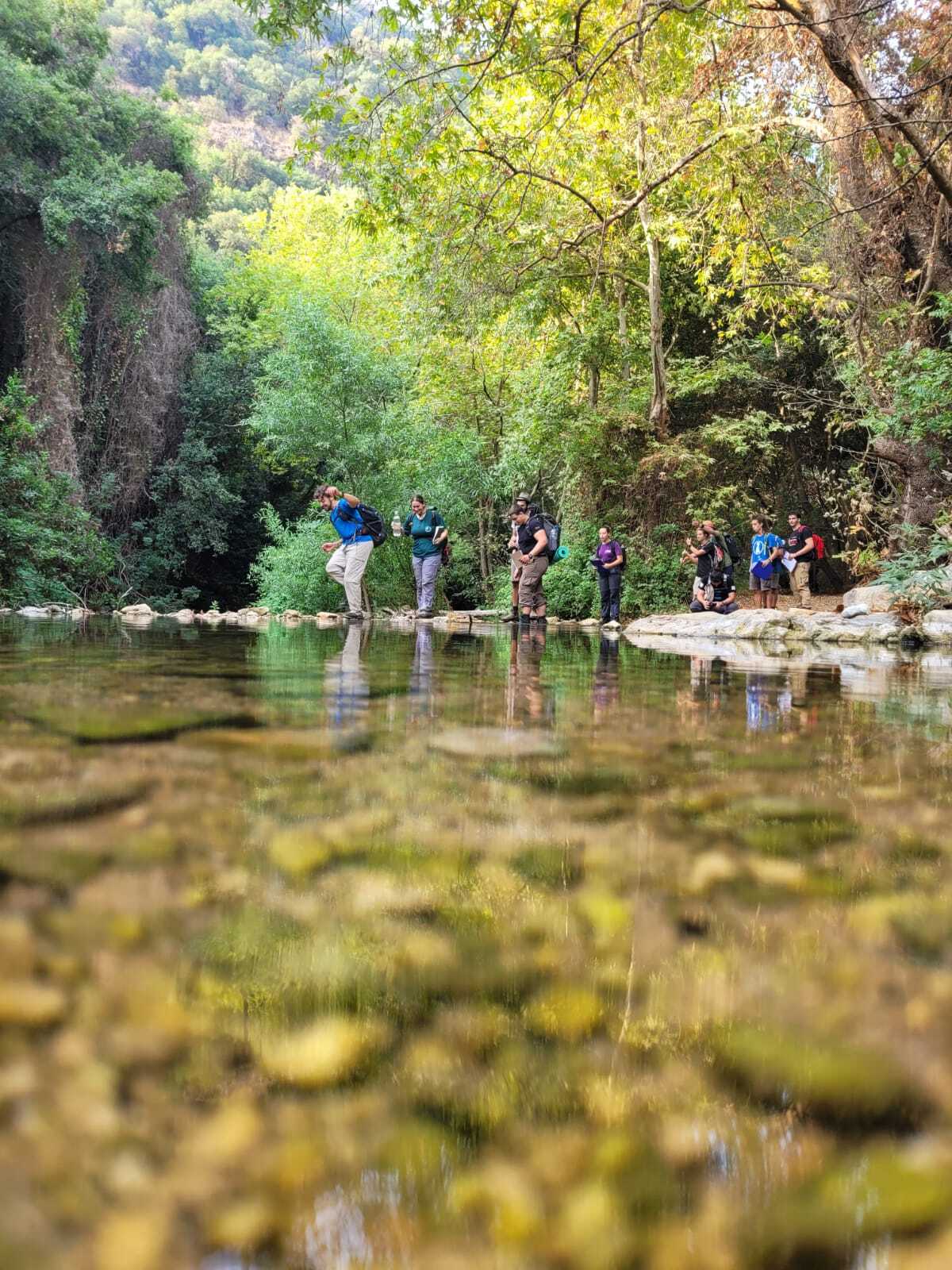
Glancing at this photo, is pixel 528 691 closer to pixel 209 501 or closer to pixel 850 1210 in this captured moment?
pixel 850 1210

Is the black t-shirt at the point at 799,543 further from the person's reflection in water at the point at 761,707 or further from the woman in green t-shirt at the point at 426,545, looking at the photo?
the person's reflection in water at the point at 761,707

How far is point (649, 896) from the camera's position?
4.69 feet

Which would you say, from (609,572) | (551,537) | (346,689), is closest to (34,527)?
(551,537)

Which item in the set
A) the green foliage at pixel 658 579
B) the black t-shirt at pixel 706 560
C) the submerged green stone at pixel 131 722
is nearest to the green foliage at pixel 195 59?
the green foliage at pixel 658 579

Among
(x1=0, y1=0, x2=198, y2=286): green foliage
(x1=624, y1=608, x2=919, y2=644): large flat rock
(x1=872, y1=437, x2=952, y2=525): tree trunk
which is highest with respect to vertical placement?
(x1=0, y1=0, x2=198, y2=286): green foliage

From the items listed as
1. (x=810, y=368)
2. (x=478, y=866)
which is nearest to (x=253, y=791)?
(x=478, y=866)

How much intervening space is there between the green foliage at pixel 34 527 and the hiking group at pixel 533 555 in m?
6.60

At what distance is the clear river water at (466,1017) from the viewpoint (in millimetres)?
694

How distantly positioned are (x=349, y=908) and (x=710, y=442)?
20.9 meters

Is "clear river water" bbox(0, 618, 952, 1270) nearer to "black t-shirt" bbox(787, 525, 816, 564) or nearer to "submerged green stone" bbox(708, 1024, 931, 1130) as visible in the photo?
"submerged green stone" bbox(708, 1024, 931, 1130)

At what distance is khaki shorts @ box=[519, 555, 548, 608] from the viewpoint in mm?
16109

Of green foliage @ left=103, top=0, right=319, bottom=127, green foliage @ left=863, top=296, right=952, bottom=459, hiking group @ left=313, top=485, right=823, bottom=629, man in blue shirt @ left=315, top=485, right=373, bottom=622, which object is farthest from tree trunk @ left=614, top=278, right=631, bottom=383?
green foliage @ left=103, top=0, right=319, bottom=127

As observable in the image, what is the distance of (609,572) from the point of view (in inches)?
716

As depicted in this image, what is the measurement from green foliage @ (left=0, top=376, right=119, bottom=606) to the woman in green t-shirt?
27.1 ft
